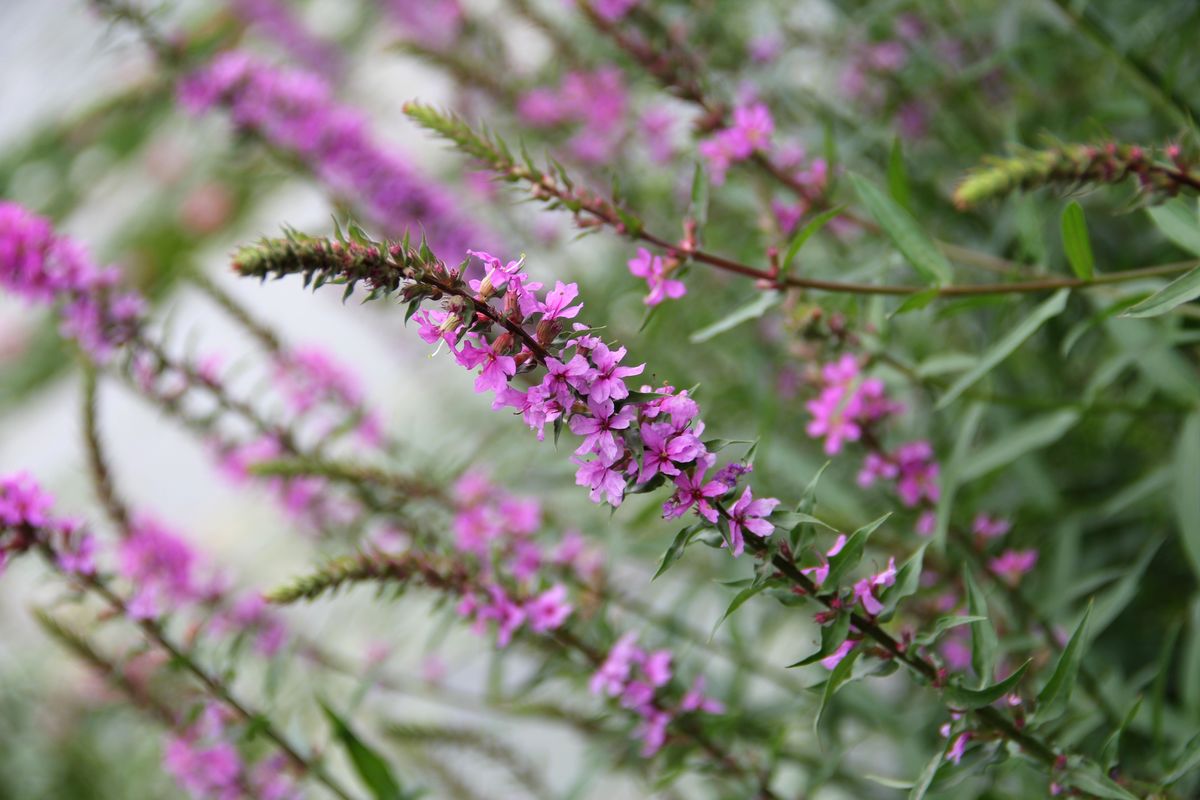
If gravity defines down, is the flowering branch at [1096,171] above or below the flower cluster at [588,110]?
below

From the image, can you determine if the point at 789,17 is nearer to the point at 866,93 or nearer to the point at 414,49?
the point at 866,93

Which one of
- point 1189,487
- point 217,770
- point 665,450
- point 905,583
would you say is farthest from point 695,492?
point 217,770

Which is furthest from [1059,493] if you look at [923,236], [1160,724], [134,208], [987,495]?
[134,208]

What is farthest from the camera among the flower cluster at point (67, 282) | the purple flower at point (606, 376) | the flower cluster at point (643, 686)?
the flower cluster at point (67, 282)

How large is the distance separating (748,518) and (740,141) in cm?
42

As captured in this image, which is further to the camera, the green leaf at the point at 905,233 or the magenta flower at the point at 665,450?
the green leaf at the point at 905,233

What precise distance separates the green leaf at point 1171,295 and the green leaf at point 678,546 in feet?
0.82

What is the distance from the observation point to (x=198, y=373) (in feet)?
3.38

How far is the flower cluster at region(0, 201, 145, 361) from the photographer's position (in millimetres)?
897

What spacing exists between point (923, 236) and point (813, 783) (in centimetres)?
40

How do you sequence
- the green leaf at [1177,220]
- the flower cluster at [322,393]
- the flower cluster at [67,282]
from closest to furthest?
the green leaf at [1177,220] < the flower cluster at [67,282] < the flower cluster at [322,393]

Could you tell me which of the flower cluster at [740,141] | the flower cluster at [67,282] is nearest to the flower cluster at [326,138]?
the flower cluster at [67,282]

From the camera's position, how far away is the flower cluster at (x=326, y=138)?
3.79 ft

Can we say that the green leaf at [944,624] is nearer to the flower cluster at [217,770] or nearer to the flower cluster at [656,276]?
the flower cluster at [656,276]
